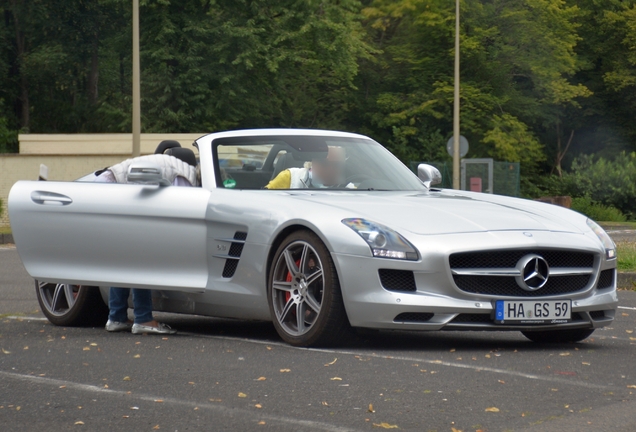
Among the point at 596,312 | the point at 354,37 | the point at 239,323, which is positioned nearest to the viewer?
the point at 596,312

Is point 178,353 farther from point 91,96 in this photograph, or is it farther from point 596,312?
point 91,96

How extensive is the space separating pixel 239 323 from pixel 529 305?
262cm

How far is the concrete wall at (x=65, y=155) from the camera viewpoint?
32594 mm

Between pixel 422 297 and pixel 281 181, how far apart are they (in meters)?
1.63

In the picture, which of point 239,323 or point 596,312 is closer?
point 596,312

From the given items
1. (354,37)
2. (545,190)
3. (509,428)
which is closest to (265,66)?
(354,37)

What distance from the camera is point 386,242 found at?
22.3ft

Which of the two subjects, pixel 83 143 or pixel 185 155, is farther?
pixel 83 143

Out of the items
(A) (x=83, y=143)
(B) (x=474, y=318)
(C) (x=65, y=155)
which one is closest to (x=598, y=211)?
(A) (x=83, y=143)

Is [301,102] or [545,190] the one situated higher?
[301,102]

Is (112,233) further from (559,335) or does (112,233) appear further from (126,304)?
(559,335)

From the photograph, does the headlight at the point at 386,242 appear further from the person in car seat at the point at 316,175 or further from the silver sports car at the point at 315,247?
the person in car seat at the point at 316,175

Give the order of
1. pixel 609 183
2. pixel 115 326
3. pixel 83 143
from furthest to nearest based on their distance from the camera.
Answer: pixel 609 183
pixel 83 143
pixel 115 326

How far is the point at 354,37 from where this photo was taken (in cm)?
4278
